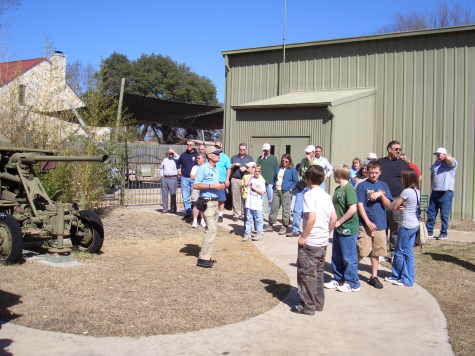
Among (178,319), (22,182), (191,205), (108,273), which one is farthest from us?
(191,205)

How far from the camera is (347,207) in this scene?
6551 mm

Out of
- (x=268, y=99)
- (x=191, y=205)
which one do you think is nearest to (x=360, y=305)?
(x=191, y=205)

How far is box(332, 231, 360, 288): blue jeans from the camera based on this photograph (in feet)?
21.6

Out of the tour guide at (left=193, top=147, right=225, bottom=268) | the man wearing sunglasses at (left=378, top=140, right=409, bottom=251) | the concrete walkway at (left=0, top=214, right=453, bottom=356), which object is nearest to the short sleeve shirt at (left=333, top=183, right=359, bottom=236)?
the concrete walkway at (left=0, top=214, right=453, bottom=356)

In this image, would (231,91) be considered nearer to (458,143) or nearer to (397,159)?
(458,143)

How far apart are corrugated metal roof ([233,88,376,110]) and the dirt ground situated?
18.0 feet

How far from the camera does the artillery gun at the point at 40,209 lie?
773 cm

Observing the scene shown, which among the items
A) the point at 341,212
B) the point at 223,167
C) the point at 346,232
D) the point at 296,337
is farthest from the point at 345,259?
the point at 223,167

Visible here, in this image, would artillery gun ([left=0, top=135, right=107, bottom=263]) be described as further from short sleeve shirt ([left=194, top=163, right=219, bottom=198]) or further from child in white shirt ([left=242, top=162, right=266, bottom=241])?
child in white shirt ([left=242, top=162, right=266, bottom=241])

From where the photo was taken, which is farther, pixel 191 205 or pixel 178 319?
pixel 191 205

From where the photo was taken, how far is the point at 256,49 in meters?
16.7

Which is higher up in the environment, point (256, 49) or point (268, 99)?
point (256, 49)

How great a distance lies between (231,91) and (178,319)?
12.9 metres

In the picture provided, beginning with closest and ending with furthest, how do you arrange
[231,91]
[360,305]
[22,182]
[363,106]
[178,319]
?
[178,319] < [360,305] < [22,182] < [363,106] < [231,91]
